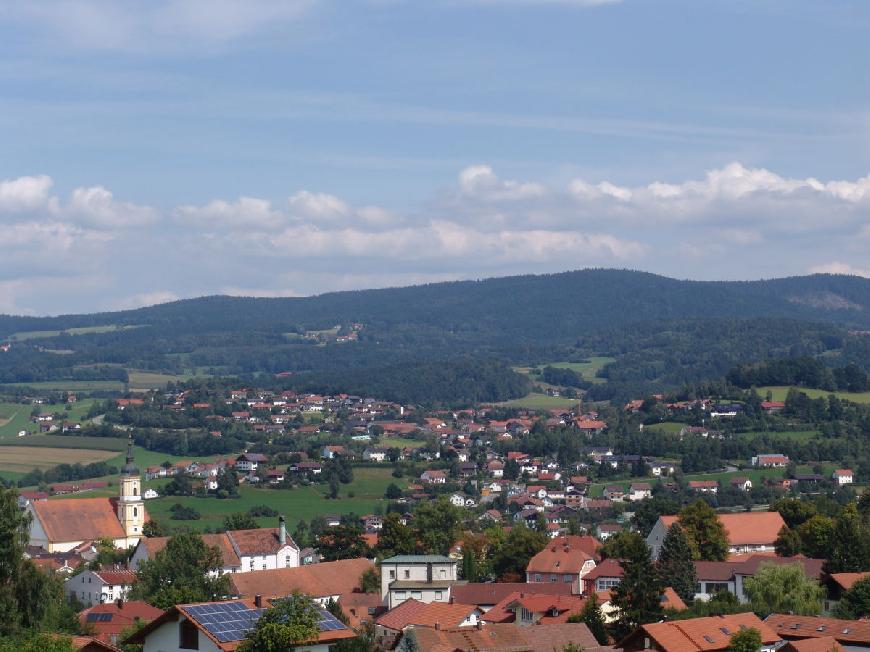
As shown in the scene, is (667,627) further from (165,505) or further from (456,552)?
(165,505)

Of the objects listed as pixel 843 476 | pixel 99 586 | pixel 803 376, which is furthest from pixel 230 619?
pixel 803 376

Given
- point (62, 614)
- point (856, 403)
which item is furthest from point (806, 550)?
point (856, 403)

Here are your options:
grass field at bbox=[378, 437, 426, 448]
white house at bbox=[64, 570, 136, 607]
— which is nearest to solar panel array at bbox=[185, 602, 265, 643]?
white house at bbox=[64, 570, 136, 607]

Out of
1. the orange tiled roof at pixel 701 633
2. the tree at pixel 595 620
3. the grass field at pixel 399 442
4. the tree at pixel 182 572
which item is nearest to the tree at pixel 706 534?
the tree at pixel 595 620

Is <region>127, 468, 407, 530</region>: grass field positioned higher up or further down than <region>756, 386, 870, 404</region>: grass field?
further down

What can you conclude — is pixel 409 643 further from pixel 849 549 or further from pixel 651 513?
pixel 651 513

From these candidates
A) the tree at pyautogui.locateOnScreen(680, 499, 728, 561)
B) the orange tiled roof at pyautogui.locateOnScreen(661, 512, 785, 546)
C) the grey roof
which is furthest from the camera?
the orange tiled roof at pyautogui.locateOnScreen(661, 512, 785, 546)

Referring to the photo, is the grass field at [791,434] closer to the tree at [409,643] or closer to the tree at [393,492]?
the tree at [393,492]

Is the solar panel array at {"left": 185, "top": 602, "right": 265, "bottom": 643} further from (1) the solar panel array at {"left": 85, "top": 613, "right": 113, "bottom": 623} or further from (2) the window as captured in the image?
(1) the solar panel array at {"left": 85, "top": 613, "right": 113, "bottom": 623}
